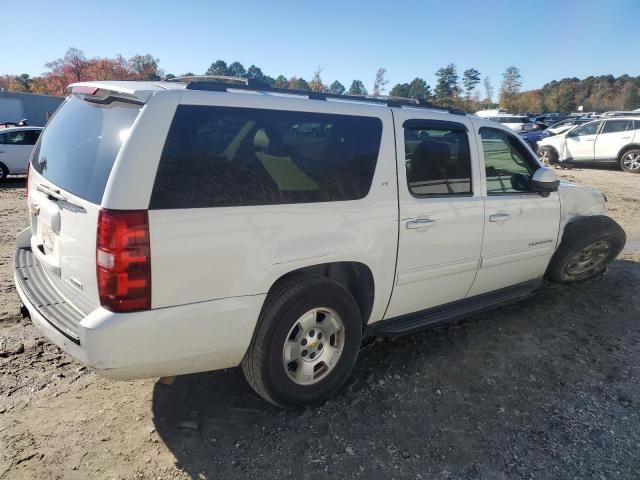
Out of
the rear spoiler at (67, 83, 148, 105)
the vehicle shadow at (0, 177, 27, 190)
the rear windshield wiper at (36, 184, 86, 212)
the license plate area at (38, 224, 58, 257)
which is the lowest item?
the vehicle shadow at (0, 177, 27, 190)

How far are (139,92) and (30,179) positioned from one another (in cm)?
154

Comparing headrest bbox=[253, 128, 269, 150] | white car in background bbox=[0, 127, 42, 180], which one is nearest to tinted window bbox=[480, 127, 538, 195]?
headrest bbox=[253, 128, 269, 150]

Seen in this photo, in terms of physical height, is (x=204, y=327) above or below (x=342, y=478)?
above

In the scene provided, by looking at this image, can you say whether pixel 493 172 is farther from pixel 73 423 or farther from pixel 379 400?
pixel 73 423

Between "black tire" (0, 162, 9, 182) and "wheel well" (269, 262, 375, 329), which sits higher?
"wheel well" (269, 262, 375, 329)

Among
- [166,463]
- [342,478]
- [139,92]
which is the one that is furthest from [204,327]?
[139,92]

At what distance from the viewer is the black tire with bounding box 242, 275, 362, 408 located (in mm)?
2598

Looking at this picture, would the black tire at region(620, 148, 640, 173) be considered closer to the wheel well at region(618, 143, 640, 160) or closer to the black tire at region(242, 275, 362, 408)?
the wheel well at region(618, 143, 640, 160)

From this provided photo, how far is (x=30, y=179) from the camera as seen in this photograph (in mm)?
3258

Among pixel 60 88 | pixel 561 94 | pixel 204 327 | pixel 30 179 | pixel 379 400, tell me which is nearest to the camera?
pixel 204 327

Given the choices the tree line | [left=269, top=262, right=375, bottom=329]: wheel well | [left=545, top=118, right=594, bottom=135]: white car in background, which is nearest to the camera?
[left=269, top=262, right=375, bottom=329]: wheel well

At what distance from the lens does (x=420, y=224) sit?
3170 mm

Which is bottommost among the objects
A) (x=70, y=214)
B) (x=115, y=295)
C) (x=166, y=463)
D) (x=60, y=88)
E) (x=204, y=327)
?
(x=166, y=463)

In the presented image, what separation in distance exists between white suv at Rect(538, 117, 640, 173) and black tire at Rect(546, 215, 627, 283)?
1330cm
